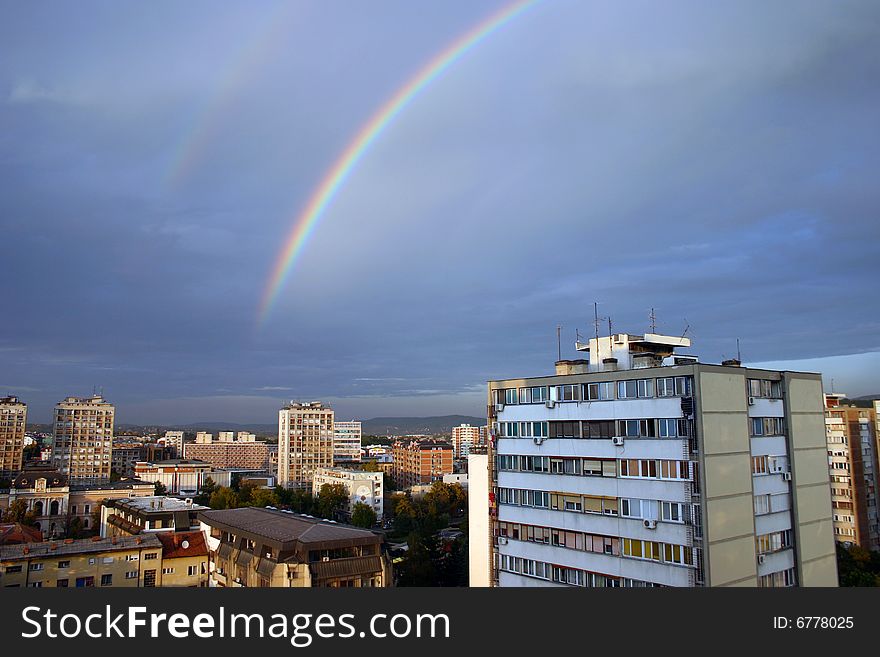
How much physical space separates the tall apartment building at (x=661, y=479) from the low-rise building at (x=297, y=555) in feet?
19.5

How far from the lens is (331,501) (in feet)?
217

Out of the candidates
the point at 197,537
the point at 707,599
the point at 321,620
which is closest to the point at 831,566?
the point at 707,599

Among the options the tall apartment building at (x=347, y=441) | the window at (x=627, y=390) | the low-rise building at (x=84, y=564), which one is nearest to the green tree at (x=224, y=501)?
the low-rise building at (x=84, y=564)

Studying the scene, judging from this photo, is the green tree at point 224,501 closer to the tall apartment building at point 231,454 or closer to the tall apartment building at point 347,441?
the tall apartment building at point 347,441

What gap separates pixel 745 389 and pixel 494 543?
10.3 meters

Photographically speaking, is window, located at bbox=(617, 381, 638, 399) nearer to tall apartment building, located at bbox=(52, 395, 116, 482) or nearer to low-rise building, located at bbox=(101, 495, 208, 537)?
low-rise building, located at bbox=(101, 495, 208, 537)

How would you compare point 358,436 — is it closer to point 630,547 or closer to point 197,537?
point 197,537

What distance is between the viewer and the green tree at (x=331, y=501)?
64.5 metres

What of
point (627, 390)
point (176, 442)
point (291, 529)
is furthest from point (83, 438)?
point (627, 390)

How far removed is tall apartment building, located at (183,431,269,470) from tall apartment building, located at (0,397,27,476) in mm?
52521

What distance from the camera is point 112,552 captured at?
28.4m

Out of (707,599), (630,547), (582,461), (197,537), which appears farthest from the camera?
(197,537)

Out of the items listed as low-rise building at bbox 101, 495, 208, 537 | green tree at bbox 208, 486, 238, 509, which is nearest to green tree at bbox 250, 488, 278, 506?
green tree at bbox 208, 486, 238, 509

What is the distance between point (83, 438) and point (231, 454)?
6020cm
